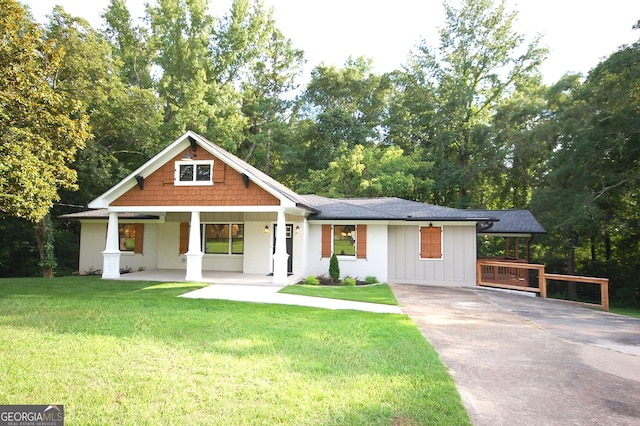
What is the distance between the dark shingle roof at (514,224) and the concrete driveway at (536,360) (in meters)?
5.74

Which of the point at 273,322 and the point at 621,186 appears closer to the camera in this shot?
the point at 273,322

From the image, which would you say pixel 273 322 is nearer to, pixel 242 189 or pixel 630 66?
pixel 242 189

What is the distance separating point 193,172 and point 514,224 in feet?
43.9

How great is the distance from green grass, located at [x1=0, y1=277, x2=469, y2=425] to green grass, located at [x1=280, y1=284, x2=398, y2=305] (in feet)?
6.81

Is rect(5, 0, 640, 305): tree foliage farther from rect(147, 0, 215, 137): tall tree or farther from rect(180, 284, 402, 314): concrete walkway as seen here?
rect(180, 284, 402, 314): concrete walkway

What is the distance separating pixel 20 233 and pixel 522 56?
34.6 meters

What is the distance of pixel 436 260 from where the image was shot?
46.0ft

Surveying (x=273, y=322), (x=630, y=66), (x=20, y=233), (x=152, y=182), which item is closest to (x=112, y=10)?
(x=20, y=233)

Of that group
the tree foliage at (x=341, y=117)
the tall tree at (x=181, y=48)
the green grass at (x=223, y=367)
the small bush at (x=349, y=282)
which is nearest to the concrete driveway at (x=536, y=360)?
the green grass at (x=223, y=367)

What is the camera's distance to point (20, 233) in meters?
20.5

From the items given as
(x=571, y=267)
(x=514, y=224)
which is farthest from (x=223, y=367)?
(x=571, y=267)

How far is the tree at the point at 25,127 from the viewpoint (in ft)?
29.8

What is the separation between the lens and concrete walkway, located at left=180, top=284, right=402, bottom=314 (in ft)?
29.0

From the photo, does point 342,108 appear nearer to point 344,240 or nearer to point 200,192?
point 344,240
